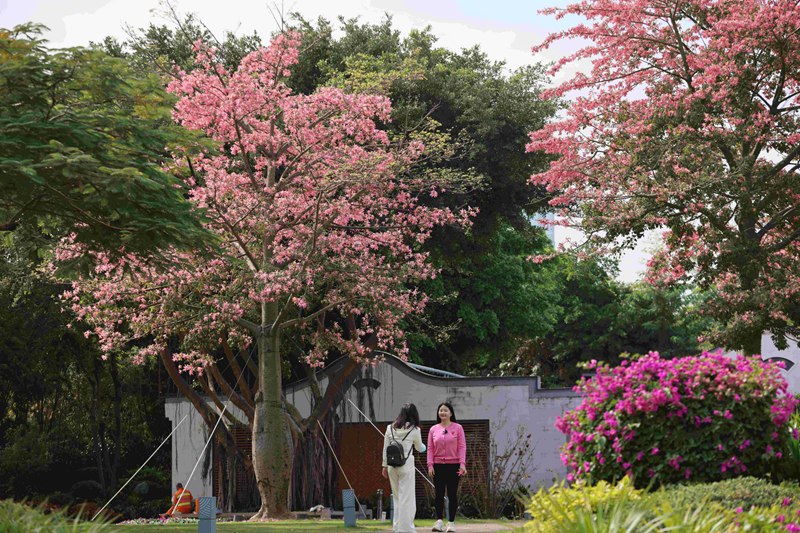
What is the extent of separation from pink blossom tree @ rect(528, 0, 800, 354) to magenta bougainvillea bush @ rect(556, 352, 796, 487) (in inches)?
436

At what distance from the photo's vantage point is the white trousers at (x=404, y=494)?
572 inches

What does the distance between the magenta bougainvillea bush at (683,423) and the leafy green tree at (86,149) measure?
6.34 metres

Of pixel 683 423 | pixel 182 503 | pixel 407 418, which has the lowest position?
pixel 182 503

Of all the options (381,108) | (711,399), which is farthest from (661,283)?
(711,399)

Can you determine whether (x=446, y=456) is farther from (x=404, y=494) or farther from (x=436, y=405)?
(x=436, y=405)

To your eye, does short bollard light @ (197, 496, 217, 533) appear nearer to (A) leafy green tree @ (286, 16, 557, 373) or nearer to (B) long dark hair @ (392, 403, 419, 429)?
(B) long dark hair @ (392, 403, 419, 429)

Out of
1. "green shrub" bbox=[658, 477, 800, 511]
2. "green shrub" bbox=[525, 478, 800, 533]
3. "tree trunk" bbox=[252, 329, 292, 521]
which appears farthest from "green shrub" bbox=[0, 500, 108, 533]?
"tree trunk" bbox=[252, 329, 292, 521]

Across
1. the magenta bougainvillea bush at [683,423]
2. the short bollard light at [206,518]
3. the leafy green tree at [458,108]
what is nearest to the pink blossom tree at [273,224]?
the leafy green tree at [458,108]

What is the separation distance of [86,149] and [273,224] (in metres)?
8.66

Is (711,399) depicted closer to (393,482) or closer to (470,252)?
(393,482)

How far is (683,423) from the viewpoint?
1040 cm

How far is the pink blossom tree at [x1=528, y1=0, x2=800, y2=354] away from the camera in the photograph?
21.5m

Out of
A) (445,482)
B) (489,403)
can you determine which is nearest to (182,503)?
(489,403)

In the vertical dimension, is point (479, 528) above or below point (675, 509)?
below
